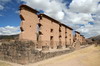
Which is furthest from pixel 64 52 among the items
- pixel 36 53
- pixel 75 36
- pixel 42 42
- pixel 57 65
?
pixel 75 36

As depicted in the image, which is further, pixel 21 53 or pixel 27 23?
pixel 27 23

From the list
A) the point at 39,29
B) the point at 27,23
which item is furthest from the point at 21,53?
the point at 39,29

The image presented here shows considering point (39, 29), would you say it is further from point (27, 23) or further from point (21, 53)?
point (21, 53)

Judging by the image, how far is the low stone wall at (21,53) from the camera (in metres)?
13.9

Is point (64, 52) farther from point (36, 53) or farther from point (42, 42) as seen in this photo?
point (36, 53)

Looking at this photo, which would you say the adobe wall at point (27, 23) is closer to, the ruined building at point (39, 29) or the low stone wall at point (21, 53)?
the ruined building at point (39, 29)

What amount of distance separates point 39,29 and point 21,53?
10.9m

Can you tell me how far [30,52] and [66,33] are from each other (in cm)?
2621

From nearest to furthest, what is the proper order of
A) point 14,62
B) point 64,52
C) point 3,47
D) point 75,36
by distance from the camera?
point 14,62 < point 3,47 < point 64,52 < point 75,36

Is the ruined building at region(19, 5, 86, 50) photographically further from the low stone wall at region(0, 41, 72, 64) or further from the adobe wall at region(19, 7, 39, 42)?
the low stone wall at region(0, 41, 72, 64)

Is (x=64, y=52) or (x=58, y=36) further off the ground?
(x=58, y=36)

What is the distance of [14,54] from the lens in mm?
14984

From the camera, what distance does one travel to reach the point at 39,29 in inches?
955

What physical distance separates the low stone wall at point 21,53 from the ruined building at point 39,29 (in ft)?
10.7
